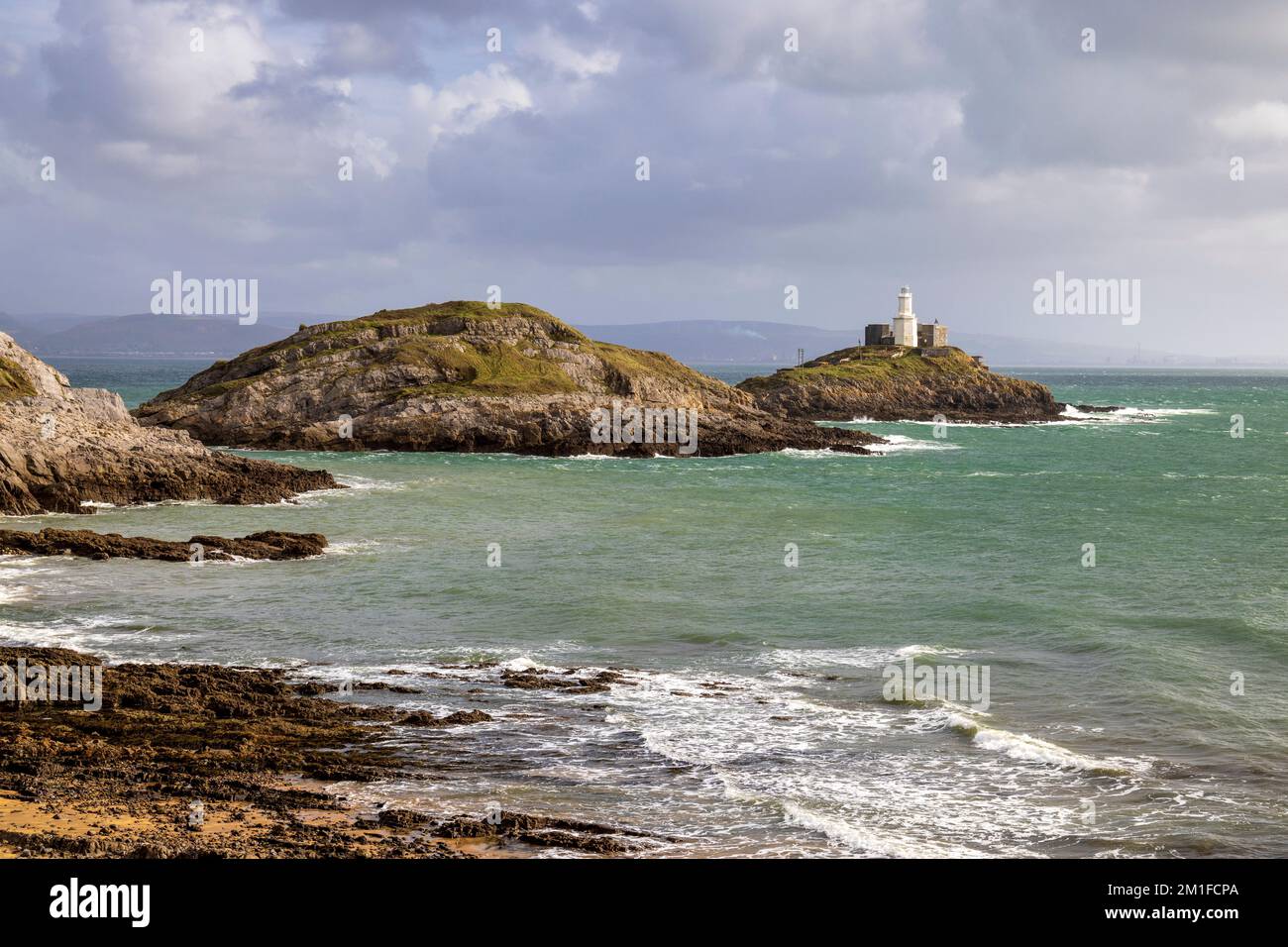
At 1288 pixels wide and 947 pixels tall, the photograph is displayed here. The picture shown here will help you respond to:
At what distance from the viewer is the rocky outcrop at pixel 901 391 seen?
11756 centimetres

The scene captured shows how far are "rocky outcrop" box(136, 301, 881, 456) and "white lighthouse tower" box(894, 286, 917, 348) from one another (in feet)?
198

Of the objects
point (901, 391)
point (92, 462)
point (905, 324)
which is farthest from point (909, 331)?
point (92, 462)

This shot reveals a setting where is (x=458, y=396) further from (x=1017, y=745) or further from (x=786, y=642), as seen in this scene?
(x=1017, y=745)

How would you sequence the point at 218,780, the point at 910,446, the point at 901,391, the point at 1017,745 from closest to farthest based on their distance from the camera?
the point at 218,780 < the point at 1017,745 < the point at 910,446 < the point at 901,391

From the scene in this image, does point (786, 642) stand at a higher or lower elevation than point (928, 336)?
lower

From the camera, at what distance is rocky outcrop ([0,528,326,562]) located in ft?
107

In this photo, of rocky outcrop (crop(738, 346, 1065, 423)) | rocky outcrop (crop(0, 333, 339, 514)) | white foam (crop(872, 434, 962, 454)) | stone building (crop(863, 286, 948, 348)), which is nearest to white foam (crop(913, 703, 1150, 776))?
rocky outcrop (crop(0, 333, 339, 514))

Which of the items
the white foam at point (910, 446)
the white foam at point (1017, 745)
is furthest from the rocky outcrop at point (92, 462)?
the white foam at point (910, 446)

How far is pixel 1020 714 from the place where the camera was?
19.2 m

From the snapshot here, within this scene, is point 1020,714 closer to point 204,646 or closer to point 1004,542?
point 204,646

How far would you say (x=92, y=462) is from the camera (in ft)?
146

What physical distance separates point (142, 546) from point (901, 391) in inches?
4054
